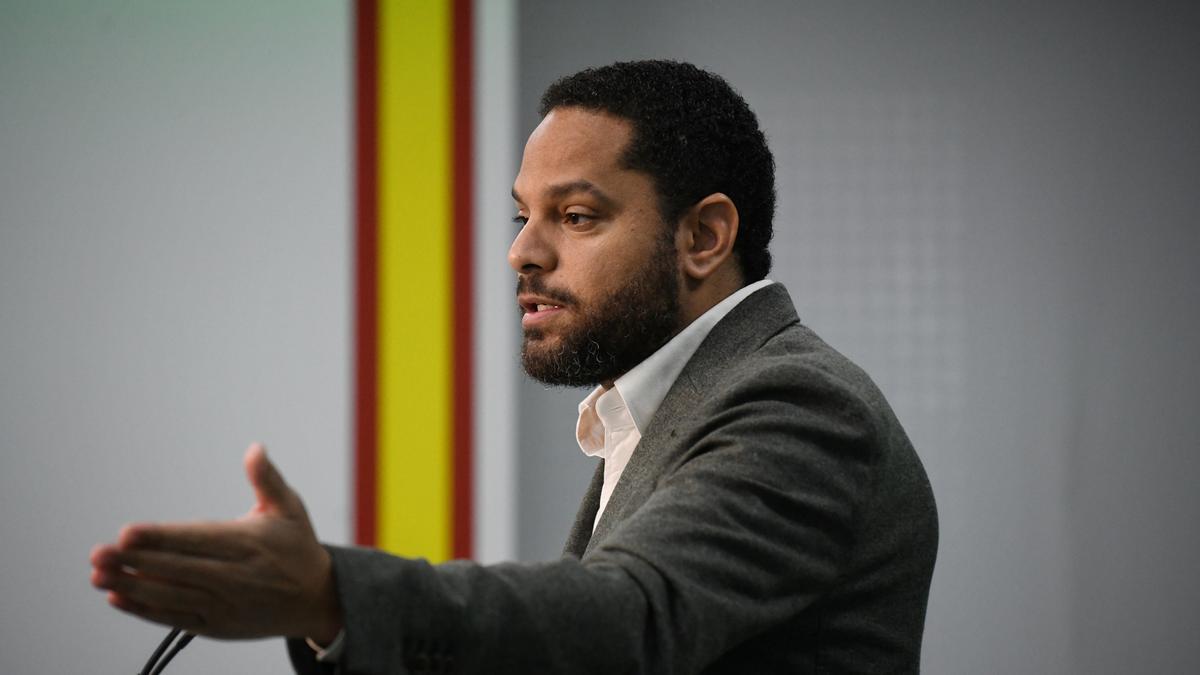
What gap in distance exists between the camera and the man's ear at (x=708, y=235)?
119cm

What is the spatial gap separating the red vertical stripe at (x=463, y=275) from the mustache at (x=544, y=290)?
799 millimetres

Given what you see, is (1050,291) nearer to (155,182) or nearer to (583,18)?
(583,18)

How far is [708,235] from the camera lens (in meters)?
1.21

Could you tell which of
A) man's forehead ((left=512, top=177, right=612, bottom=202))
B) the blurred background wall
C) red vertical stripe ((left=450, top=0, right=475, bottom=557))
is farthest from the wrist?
the blurred background wall

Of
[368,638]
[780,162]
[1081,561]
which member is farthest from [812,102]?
[368,638]

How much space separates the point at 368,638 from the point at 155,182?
5.15 ft

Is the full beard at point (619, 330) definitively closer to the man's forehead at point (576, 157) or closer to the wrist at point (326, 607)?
the man's forehead at point (576, 157)

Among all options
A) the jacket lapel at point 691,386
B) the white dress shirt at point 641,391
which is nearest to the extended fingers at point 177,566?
the jacket lapel at point 691,386

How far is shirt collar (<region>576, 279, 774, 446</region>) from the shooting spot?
1.10m

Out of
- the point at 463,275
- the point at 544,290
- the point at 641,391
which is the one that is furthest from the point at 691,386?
the point at 463,275

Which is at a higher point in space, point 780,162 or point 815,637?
point 780,162

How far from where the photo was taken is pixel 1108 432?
2.16m

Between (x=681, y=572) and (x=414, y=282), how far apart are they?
132 centimetres

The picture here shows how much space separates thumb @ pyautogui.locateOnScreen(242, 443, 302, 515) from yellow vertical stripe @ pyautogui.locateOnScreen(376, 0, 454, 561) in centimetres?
136
